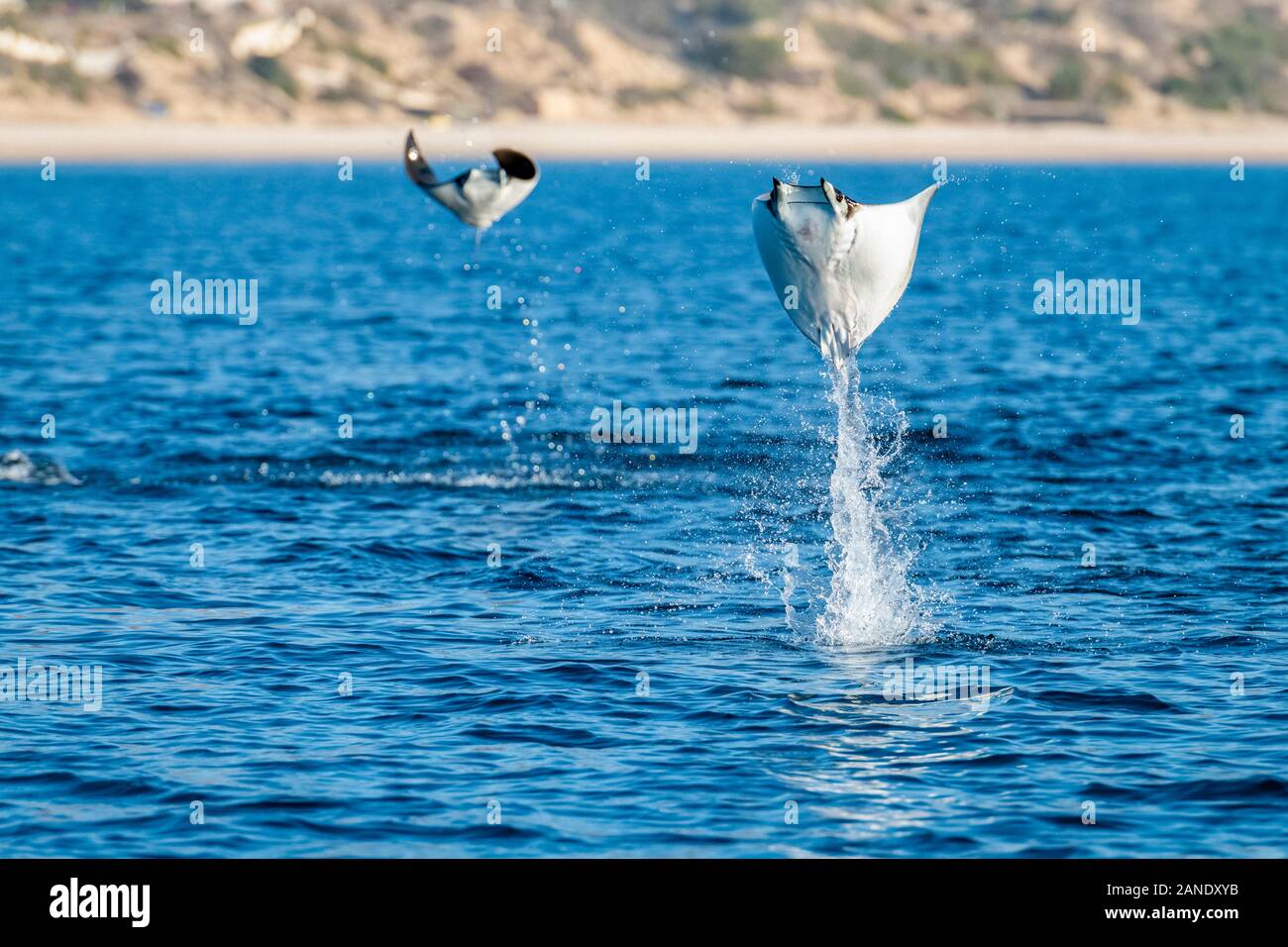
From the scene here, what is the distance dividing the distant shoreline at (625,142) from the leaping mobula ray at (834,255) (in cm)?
10305

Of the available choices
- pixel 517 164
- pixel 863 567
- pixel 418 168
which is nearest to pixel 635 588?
pixel 863 567

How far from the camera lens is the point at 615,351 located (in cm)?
3981

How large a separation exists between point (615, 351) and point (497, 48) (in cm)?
9318

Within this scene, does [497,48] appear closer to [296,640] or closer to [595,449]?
[595,449]

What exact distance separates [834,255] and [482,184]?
6.45 meters

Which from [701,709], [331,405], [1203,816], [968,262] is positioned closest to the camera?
[1203,816]

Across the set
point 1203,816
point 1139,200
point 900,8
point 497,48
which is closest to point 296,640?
point 1203,816

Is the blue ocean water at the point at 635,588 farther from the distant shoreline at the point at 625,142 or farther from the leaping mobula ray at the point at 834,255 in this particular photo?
the distant shoreline at the point at 625,142

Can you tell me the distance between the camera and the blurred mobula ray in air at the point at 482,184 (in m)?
20.9

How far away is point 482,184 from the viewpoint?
70.2 ft

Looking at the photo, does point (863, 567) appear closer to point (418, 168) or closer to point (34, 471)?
point (418, 168)

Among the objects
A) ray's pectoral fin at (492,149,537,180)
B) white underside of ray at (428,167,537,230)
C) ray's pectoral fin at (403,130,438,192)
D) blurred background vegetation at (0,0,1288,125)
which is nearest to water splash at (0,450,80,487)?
white underside of ray at (428,167,537,230)

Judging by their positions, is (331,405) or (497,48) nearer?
(331,405)

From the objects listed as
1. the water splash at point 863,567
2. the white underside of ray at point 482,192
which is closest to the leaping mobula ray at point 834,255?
the water splash at point 863,567
